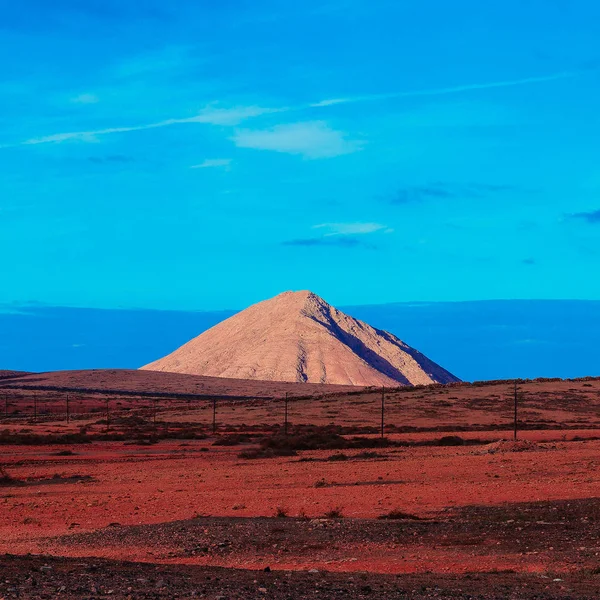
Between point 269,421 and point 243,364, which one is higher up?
point 243,364

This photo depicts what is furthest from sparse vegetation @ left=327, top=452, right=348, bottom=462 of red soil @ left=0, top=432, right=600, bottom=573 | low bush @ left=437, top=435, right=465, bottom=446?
low bush @ left=437, top=435, right=465, bottom=446

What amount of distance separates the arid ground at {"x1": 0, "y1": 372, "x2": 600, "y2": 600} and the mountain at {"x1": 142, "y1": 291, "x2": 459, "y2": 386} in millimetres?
90258

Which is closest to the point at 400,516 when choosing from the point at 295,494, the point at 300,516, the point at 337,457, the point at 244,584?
the point at 300,516

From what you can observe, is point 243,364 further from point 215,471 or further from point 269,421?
point 215,471

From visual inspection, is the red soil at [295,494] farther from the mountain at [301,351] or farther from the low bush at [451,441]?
the mountain at [301,351]

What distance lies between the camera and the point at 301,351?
158750 millimetres

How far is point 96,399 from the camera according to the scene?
117 metres

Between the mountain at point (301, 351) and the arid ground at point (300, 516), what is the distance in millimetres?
90258

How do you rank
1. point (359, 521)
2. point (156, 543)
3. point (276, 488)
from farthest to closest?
point (276, 488), point (359, 521), point (156, 543)

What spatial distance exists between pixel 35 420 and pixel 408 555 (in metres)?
69.0

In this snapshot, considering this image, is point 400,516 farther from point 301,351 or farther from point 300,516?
point 301,351

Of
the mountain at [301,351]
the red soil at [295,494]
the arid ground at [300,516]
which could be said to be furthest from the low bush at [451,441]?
the mountain at [301,351]

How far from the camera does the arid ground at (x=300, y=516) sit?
41.0 ft

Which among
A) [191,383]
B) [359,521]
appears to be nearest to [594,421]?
[359,521]
